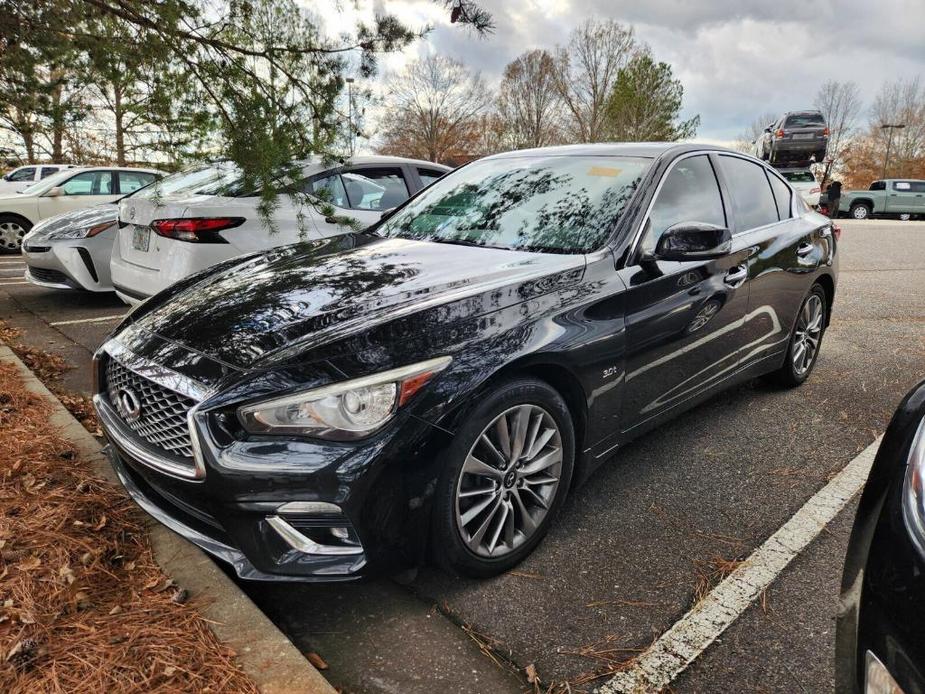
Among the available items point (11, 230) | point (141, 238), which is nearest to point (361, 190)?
point (141, 238)

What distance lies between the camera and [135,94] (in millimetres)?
4164

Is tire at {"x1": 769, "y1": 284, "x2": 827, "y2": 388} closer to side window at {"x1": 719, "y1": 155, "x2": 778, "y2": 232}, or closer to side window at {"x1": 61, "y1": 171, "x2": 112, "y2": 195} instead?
side window at {"x1": 719, "y1": 155, "x2": 778, "y2": 232}

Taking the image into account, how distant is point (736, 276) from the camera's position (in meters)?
3.38

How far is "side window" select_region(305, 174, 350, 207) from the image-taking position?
15.6ft

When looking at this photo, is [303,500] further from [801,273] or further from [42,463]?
[801,273]

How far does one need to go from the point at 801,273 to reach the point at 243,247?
3689mm

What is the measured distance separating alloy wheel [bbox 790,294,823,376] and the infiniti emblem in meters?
3.74

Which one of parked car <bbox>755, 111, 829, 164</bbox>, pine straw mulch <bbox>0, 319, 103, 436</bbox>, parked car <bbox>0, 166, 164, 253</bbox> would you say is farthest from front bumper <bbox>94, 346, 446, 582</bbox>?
parked car <bbox>755, 111, 829, 164</bbox>

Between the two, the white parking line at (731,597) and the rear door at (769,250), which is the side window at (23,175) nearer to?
the rear door at (769,250)

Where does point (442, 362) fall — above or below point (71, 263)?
above

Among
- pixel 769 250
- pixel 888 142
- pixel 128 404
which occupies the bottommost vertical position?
pixel 128 404

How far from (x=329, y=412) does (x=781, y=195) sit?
136 inches

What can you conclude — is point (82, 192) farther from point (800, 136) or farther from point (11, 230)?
point (800, 136)

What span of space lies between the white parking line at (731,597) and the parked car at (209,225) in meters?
3.31
